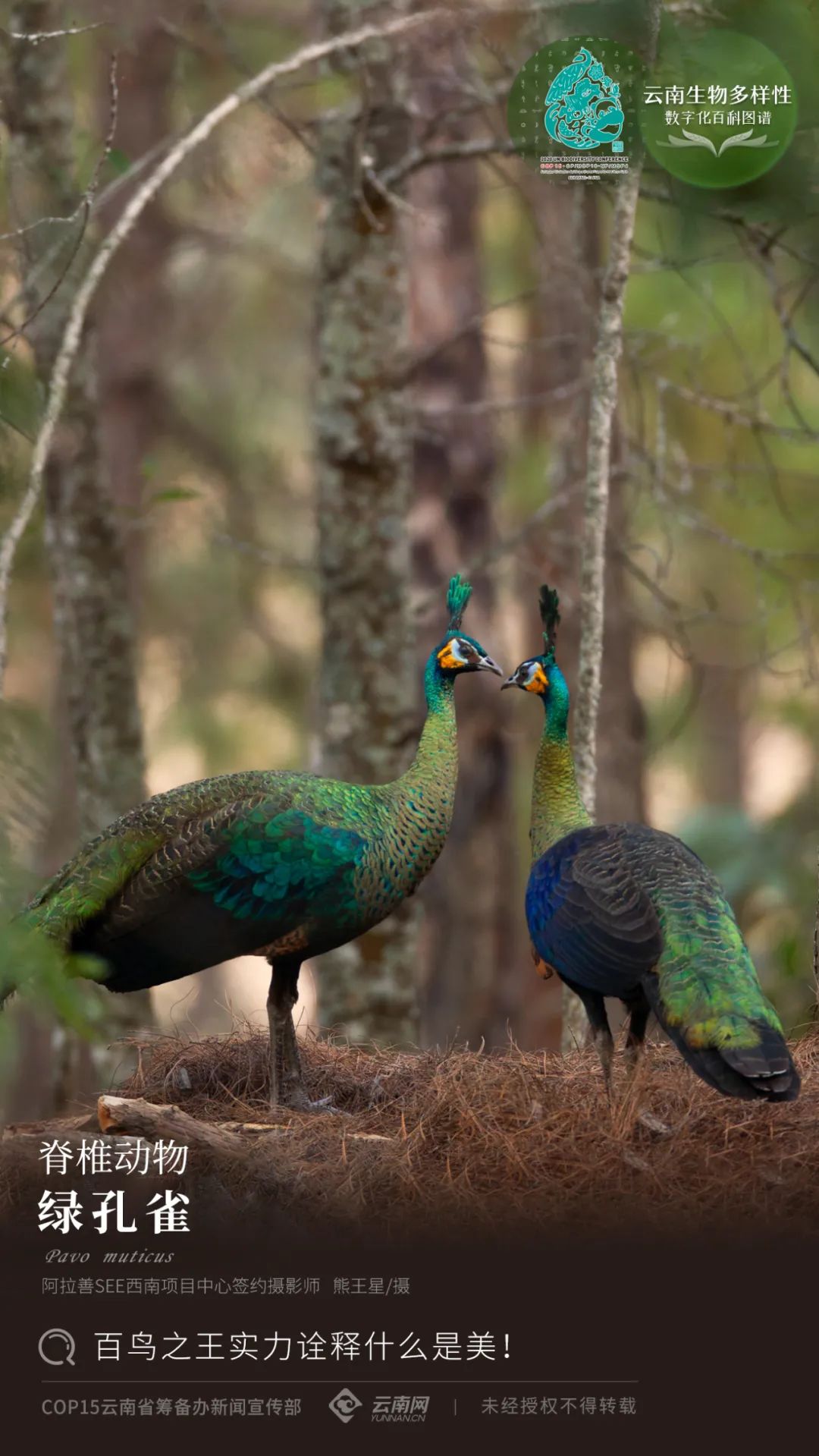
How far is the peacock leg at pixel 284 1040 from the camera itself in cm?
604

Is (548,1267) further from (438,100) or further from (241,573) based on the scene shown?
(241,573)

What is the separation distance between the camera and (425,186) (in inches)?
517

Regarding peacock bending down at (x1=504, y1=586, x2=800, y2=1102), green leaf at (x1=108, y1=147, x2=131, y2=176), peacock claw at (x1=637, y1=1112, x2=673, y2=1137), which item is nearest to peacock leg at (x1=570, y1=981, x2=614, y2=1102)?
peacock bending down at (x1=504, y1=586, x2=800, y2=1102)

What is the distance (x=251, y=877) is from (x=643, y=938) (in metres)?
1.44

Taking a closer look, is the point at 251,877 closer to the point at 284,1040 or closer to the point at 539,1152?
the point at 284,1040

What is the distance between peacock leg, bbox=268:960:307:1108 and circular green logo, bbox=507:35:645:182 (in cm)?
371

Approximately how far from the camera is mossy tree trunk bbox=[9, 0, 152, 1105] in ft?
27.1

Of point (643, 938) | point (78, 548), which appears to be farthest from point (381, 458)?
point (643, 938)

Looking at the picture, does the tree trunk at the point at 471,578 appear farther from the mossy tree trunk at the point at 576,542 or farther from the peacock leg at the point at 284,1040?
the peacock leg at the point at 284,1040

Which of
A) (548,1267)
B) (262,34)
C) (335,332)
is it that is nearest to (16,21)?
(335,332)

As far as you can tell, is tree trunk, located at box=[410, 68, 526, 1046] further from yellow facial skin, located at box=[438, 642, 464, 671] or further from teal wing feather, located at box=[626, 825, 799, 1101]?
teal wing feather, located at box=[626, 825, 799, 1101]

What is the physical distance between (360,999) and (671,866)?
3068 mm

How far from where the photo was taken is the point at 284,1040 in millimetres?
6105

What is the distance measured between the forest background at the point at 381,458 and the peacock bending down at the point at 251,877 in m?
0.58
